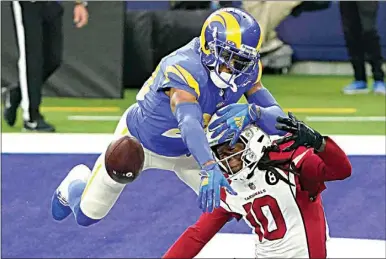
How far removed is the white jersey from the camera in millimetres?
2738

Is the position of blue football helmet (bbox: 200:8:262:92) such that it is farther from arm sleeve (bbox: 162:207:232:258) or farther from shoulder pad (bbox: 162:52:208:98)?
arm sleeve (bbox: 162:207:232:258)

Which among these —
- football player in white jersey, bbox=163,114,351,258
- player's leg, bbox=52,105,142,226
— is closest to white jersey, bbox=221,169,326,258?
football player in white jersey, bbox=163,114,351,258

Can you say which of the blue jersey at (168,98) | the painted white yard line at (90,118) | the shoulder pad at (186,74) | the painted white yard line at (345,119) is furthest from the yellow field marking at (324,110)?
the shoulder pad at (186,74)

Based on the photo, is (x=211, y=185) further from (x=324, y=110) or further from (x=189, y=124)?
(x=324, y=110)

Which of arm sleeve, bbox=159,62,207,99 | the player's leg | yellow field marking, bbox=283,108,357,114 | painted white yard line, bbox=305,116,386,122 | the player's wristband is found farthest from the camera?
yellow field marking, bbox=283,108,357,114

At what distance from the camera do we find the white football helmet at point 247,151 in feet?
8.77

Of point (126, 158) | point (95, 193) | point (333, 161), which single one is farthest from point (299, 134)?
point (95, 193)

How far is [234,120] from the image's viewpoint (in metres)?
2.68

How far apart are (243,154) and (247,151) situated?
0.05ft

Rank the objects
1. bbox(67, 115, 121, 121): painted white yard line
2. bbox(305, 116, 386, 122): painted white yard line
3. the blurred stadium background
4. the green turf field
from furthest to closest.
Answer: bbox(67, 115, 121, 121): painted white yard line, bbox(305, 116, 386, 122): painted white yard line, the green turf field, the blurred stadium background

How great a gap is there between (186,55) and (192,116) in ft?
1.22

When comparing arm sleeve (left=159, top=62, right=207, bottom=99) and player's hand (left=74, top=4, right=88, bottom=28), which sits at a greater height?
arm sleeve (left=159, top=62, right=207, bottom=99)

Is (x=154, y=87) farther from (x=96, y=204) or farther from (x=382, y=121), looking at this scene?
(x=382, y=121)

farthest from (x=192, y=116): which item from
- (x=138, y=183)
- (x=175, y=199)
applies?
(x=138, y=183)
